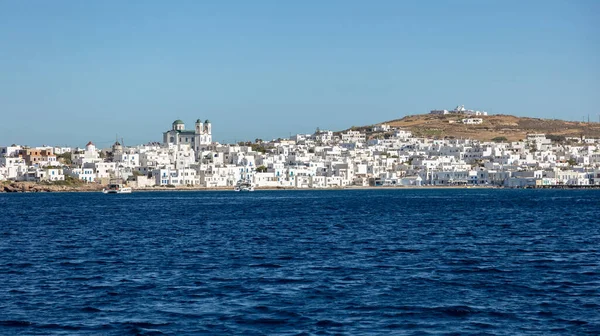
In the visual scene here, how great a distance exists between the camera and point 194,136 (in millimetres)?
165750

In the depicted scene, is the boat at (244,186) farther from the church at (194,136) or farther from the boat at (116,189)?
the church at (194,136)

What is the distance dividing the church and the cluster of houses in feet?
0.75

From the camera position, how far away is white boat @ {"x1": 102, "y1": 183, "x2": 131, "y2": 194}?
114m

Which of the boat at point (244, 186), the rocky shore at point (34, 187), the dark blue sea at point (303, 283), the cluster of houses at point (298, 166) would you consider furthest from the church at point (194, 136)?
the dark blue sea at point (303, 283)

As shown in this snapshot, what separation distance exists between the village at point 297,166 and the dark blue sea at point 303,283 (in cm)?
9078

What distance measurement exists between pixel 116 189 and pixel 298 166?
30804 millimetres

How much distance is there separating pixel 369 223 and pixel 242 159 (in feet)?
310

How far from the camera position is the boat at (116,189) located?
114 m

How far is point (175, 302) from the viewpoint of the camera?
675 inches

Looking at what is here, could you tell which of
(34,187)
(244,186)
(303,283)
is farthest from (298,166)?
(303,283)

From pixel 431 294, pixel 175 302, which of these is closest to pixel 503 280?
pixel 431 294

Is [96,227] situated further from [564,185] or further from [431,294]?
[564,185]

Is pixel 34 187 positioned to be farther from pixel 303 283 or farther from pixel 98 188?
pixel 303 283

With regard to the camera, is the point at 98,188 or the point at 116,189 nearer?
the point at 116,189
